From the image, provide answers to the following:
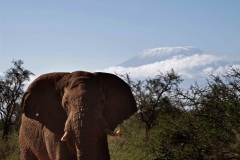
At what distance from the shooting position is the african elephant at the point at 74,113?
803cm

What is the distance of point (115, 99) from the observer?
372 inches

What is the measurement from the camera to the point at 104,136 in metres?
8.42

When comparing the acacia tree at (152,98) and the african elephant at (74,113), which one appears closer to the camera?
the african elephant at (74,113)

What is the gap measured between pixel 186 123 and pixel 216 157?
230cm

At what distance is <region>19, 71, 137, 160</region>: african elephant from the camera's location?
26.3 ft

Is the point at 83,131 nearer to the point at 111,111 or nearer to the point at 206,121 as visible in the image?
the point at 111,111

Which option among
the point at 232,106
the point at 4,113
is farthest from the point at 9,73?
the point at 232,106

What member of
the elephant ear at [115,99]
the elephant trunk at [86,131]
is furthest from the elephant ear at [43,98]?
the elephant trunk at [86,131]

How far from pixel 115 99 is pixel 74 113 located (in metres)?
1.44

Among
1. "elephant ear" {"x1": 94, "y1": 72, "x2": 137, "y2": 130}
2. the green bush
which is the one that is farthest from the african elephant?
the green bush

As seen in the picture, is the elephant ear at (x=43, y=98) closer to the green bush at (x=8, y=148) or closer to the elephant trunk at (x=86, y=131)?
the elephant trunk at (x=86, y=131)

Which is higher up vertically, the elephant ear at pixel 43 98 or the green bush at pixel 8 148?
the elephant ear at pixel 43 98

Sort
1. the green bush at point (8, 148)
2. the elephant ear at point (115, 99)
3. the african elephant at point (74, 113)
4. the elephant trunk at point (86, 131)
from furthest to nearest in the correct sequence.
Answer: the green bush at point (8, 148) < the elephant ear at point (115, 99) < the african elephant at point (74, 113) < the elephant trunk at point (86, 131)

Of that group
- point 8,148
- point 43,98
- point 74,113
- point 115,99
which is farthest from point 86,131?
point 8,148
